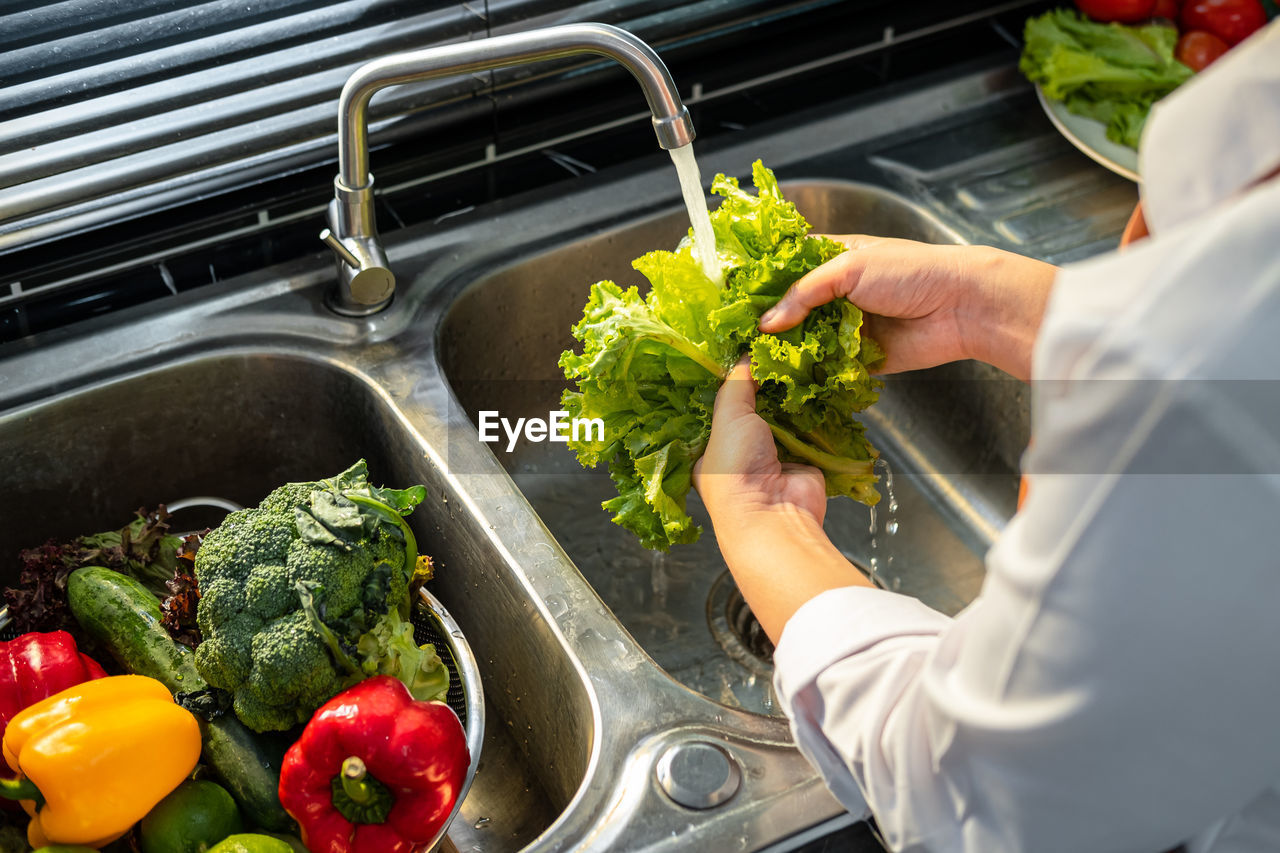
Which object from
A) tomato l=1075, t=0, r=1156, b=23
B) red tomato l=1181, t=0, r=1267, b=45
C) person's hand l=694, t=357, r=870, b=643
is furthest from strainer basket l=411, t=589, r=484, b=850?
red tomato l=1181, t=0, r=1267, b=45

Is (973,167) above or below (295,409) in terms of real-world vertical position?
above

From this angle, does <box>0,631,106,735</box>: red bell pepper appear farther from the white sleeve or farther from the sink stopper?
the white sleeve

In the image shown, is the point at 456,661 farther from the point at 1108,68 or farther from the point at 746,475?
the point at 1108,68

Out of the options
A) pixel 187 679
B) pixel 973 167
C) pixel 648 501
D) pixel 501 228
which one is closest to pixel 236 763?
pixel 187 679

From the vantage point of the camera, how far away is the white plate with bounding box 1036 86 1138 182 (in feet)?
5.27

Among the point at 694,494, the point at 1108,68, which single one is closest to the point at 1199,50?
the point at 1108,68

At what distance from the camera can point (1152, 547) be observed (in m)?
0.54

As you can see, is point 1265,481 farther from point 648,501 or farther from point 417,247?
point 417,247

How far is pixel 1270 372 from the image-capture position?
0.50m

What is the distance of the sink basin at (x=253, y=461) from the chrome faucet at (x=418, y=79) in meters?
0.14

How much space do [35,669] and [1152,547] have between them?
93 centimetres

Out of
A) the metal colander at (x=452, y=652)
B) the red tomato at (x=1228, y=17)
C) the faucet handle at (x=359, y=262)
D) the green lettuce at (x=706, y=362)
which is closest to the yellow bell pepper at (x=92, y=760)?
the metal colander at (x=452, y=652)

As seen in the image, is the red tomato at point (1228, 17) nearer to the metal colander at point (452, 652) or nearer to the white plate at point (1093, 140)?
the white plate at point (1093, 140)

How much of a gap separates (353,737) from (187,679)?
24 centimetres
